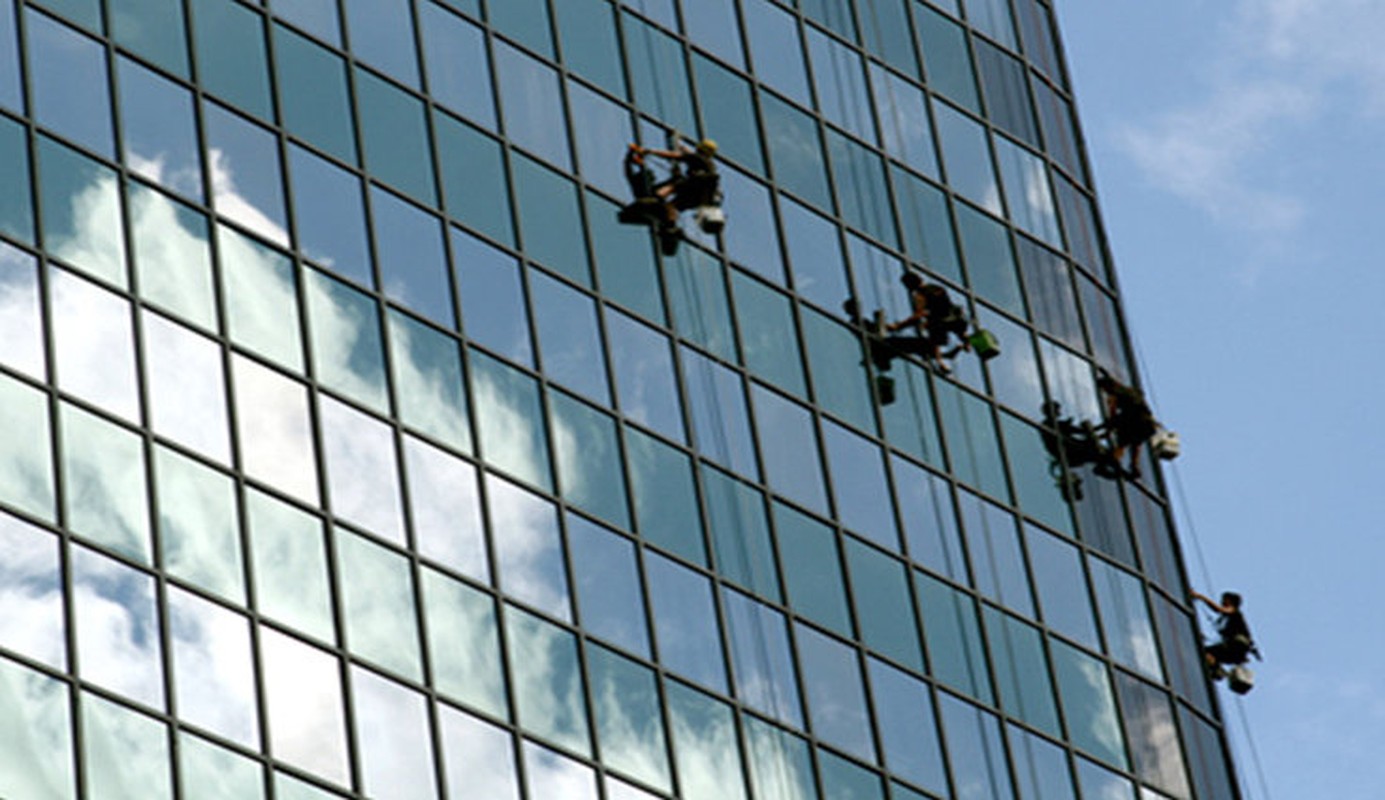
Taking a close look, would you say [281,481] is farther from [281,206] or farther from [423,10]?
[423,10]

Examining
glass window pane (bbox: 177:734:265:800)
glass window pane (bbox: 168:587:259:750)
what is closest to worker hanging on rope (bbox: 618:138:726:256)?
glass window pane (bbox: 168:587:259:750)

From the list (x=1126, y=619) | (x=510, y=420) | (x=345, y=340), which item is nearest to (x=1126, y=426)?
(x=1126, y=619)

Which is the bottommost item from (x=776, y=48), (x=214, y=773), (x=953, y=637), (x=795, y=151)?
(x=214, y=773)

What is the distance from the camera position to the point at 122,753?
35.3 m

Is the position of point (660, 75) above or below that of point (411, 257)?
above

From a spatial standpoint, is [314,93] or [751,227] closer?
[314,93]

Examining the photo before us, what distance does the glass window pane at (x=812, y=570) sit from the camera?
45.6 meters

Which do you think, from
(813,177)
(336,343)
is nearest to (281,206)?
(336,343)

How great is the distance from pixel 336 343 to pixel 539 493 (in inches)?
128

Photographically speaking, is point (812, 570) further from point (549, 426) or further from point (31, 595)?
point (31, 595)

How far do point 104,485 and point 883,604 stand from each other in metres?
13.4

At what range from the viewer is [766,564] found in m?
45.4

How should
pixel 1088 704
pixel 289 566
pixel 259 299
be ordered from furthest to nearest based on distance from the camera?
1. pixel 1088 704
2. pixel 259 299
3. pixel 289 566

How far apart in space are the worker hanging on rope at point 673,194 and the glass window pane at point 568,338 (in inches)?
85.8
